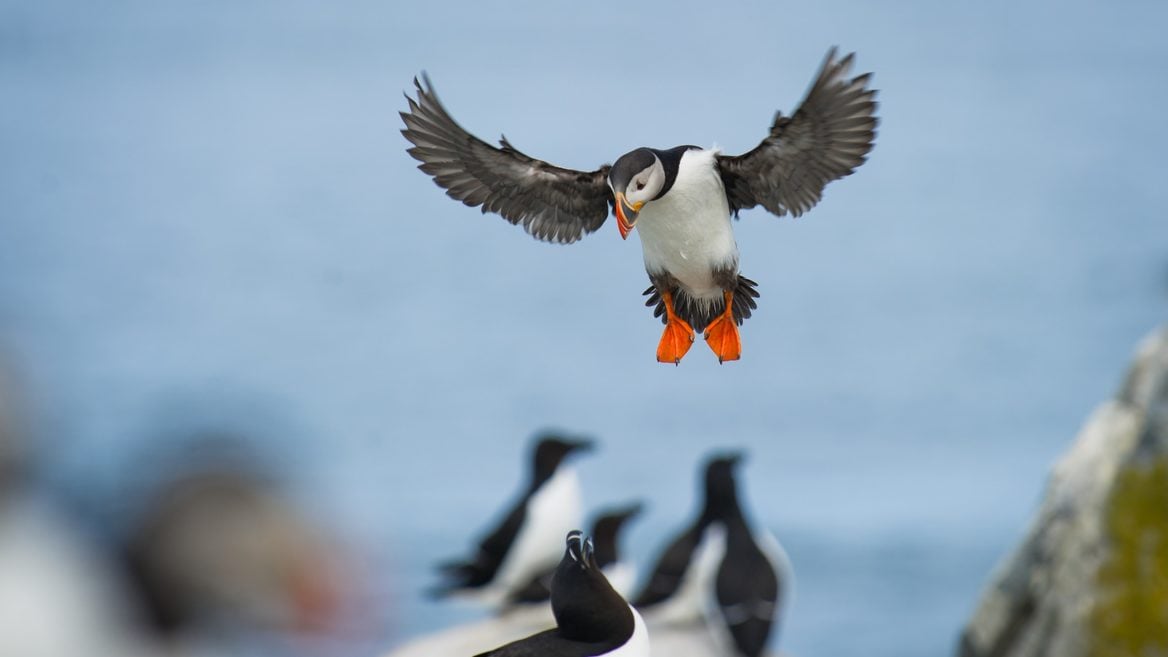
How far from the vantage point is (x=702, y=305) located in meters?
3.01

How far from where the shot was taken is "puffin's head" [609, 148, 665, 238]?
100 inches

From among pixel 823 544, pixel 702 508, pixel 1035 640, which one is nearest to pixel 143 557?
pixel 1035 640

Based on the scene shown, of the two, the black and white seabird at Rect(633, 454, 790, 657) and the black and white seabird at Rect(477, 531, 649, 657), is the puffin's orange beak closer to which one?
the black and white seabird at Rect(477, 531, 649, 657)

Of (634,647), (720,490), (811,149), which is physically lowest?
(634,647)

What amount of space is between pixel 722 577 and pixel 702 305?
8345 mm

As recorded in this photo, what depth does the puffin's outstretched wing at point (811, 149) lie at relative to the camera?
103 inches

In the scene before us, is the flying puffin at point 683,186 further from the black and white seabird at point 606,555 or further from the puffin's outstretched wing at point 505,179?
the black and white seabird at point 606,555

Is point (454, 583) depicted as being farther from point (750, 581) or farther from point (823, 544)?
point (823, 544)

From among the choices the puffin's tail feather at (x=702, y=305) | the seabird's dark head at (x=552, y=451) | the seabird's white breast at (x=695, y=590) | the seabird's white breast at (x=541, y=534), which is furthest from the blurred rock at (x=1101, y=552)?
the puffin's tail feather at (x=702, y=305)

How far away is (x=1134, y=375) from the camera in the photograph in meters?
8.70

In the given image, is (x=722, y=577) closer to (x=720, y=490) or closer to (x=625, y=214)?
(x=720, y=490)

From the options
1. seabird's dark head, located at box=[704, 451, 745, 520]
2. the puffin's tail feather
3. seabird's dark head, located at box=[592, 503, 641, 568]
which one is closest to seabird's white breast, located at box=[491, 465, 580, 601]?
seabird's dark head, located at box=[592, 503, 641, 568]

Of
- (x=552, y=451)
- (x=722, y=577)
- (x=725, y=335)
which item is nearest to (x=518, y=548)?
(x=552, y=451)

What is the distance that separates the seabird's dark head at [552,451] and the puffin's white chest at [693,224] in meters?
9.35
